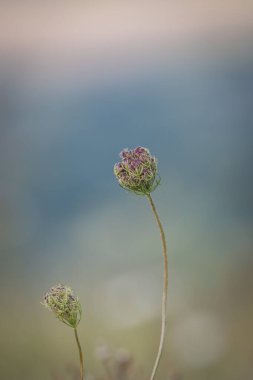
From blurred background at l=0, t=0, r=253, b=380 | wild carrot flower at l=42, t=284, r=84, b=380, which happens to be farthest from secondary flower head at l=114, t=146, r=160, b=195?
blurred background at l=0, t=0, r=253, b=380

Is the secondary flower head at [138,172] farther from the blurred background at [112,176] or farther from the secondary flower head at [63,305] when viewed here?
the blurred background at [112,176]

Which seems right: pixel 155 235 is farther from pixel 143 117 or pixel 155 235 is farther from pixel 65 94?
pixel 65 94

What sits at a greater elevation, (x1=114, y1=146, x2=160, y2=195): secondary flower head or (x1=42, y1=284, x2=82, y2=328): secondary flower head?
(x1=114, y1=146, x2=160, y2=195): secondary flower head

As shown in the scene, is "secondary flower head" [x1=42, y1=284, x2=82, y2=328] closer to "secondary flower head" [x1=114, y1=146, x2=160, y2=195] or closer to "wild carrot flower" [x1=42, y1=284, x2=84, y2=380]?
"wild carrot flower" [x1=42, y1=284, x2=84, y2=380]

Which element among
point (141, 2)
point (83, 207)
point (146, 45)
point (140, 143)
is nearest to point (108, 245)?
point (83, 207)

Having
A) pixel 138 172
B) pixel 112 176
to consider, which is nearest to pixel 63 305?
pixel 138 172

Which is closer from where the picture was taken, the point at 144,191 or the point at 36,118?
the point at 144,191

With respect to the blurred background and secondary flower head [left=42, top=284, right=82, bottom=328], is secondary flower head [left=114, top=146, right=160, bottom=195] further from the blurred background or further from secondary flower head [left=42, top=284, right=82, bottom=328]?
the blurred background

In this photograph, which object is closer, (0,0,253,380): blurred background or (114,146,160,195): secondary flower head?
(114,146,160,195): secondary flower head
